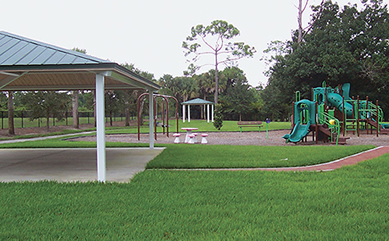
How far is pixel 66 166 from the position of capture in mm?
9328

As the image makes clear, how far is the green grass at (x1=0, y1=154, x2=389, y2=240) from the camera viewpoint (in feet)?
13.5

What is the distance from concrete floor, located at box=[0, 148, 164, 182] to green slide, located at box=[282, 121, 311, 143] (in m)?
7.57

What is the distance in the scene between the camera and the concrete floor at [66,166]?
7715mm

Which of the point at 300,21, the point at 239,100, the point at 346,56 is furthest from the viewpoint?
the point at 239,100

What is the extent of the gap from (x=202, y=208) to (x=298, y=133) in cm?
1260

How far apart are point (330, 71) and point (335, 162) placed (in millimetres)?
16481

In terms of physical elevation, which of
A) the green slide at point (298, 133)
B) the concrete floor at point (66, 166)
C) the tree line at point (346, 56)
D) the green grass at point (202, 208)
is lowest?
the green grass at point (202, 208)

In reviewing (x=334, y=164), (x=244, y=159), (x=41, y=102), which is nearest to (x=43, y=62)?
(x=244, y=159)

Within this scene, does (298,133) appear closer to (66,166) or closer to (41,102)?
(66,166)

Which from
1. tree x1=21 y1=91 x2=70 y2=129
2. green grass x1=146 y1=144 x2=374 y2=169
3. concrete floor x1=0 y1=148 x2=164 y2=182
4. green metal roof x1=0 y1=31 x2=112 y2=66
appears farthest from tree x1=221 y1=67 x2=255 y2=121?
green metal roof x1=0 y1=31 x2=112 y2=66

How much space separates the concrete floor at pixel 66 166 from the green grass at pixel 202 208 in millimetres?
791

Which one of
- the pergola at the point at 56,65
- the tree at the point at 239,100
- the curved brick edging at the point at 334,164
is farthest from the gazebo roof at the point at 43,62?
the tree at the point at 239,100

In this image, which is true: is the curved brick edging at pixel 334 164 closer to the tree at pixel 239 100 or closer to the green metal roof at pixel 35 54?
the green metal roof at pixel 35 54

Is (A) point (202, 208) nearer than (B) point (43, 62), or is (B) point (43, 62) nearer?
(A) point (202, 208)
